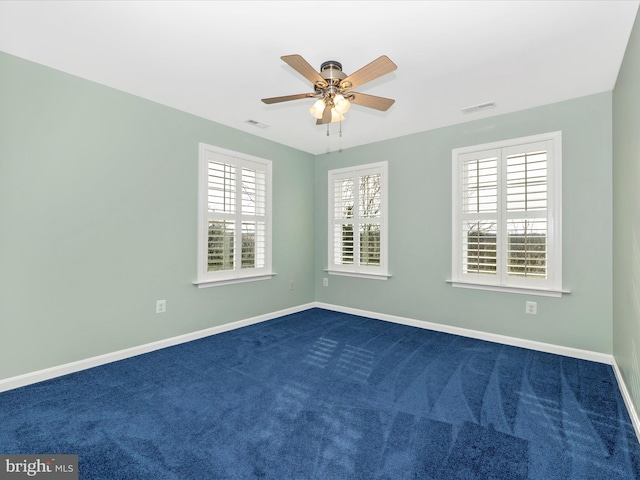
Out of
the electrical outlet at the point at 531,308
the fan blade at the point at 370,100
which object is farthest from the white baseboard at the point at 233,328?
the fan blade at the point at 370,100

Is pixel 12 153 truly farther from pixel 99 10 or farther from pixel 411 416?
pixel 411 416

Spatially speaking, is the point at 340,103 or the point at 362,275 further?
the point at 362,275

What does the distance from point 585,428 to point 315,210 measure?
4078mm

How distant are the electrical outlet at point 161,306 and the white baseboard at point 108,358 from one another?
0.31 meters

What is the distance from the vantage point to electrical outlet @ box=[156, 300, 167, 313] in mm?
3367

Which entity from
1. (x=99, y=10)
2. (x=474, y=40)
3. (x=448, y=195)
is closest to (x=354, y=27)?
(x=474, y=40)

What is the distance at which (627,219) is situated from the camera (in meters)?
2.35

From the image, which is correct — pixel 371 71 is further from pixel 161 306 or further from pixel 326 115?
pixel 161 306

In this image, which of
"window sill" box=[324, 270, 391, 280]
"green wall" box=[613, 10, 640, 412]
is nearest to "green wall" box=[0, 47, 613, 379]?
"window sill" box=[324, 270, 391, 280]

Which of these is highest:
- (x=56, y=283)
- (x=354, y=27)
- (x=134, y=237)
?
(x=354, y=27)

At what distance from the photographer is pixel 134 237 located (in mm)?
3178

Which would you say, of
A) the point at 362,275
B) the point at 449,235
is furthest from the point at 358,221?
the point at 449,235

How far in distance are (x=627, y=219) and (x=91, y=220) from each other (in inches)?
170

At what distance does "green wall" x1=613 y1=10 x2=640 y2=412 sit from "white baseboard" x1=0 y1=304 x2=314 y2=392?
3.70 meters
